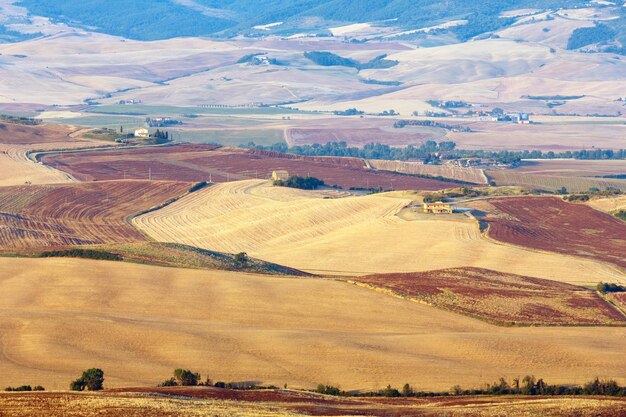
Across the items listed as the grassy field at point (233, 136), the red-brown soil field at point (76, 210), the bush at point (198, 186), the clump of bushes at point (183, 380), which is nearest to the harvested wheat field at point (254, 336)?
the clump of bushes at point (183, 380)

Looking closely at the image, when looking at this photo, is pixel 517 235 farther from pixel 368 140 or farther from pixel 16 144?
pixel 368 140

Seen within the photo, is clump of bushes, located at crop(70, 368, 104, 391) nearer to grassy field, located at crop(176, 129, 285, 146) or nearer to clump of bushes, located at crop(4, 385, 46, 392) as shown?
clump of bushes, located at crop(4, 385, 46, 392)

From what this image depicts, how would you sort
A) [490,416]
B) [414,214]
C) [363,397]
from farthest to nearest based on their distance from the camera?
[414,214], [363,397], [490,416]

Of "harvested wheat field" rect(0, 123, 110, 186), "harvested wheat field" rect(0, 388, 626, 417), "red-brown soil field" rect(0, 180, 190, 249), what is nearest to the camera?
"harvested wheat field" rect(0, 388, 626, 417)

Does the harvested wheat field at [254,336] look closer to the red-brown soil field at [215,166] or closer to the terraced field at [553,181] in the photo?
the red-brown soil field at [215,166]

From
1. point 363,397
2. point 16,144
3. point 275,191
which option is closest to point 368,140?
point 16,144

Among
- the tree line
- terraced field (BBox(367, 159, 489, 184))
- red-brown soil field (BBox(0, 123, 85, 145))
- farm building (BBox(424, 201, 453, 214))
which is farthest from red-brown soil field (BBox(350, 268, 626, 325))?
the tree line
